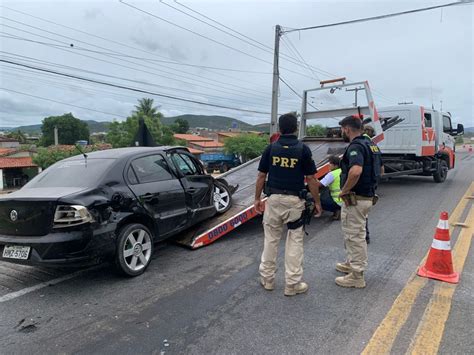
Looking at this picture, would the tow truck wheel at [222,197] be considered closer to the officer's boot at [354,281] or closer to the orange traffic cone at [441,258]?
the officer's boot at [354,281]

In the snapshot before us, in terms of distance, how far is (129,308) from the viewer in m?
3.49

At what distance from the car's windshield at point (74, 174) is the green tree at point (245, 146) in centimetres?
4000

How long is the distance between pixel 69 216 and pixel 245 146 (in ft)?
137

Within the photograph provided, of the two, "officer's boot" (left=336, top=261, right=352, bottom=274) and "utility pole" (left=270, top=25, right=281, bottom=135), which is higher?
"utility pole" (left=270, top=25, right=281, bottom=135)

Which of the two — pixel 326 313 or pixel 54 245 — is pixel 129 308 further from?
pixel 326 313

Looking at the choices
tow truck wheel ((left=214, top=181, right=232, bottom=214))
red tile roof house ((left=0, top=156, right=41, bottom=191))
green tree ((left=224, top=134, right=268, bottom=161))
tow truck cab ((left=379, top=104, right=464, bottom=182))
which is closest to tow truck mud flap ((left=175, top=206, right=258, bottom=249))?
tow truck wheel ((left=214, top=181, right=232, bottom=214))

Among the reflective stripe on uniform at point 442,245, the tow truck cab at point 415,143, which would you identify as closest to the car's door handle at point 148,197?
the reflective stripe on uniform at point 442,245

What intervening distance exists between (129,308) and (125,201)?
1.24 m

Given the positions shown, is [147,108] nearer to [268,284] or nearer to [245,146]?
[245,146]

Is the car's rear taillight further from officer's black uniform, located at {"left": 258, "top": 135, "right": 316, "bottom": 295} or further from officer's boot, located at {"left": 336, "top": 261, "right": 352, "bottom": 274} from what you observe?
officer's boot, located at {"left": 336, "top": 261, "right": 352, "bottom": 274}

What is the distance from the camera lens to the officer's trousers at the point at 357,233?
388 centimetres

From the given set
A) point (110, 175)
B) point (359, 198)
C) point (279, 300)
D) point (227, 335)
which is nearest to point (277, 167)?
point (359, 198)

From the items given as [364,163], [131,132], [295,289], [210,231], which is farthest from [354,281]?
[131,132]

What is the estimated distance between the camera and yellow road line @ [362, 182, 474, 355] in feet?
9.01
